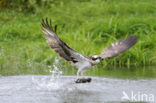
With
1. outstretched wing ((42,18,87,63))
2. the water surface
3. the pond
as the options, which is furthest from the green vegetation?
outstretched wing ((42,18,87,63))

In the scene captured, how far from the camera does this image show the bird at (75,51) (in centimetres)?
784

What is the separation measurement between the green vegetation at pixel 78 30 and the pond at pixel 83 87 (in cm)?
74

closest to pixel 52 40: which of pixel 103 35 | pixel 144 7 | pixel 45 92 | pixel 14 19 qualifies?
pixel 45 92

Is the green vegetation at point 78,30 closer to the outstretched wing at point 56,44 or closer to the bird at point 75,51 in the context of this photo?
the bird at point 75,51

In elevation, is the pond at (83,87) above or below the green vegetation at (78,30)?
below

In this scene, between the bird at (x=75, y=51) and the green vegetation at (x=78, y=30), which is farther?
the green vegetation at (x=78, y=30)

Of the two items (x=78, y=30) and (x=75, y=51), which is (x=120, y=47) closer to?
(x=75, y=51)

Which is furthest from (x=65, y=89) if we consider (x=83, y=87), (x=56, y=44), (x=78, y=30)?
(x=78, y=30)

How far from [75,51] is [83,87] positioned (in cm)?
81

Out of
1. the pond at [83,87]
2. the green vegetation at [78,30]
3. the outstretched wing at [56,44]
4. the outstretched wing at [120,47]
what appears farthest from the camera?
the green vegetation at [78,30]

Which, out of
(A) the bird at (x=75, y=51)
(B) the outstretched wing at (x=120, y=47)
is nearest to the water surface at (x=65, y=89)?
(A) the bird at (x=75, y=51)

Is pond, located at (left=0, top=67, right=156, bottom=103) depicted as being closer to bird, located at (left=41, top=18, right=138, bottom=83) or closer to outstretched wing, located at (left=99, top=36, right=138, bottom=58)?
bird, located at (left=41, top=18, right=138, bottom=83)

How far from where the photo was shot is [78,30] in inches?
486

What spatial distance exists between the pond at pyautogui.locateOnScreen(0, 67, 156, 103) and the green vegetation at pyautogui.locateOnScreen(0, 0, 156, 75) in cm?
74
